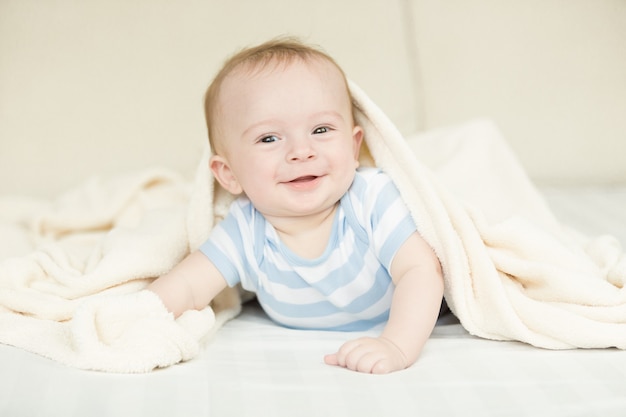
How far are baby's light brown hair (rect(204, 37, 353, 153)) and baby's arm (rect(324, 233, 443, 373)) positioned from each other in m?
0.27

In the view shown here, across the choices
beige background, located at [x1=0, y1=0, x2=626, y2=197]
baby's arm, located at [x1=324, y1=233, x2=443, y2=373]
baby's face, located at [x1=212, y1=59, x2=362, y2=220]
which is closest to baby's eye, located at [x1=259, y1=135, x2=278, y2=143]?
baby's face, located at [x1=212, y1=59, x2=362, y2=220]

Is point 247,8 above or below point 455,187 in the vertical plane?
above

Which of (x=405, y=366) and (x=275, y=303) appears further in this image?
(x=275, y=303)

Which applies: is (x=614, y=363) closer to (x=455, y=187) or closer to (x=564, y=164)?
(x=455, y=187)

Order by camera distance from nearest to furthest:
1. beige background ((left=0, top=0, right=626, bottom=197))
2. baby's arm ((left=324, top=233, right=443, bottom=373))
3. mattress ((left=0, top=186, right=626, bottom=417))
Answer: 1. mattress ((left=0, top=186, right=626, bottom=417))
2. baby's arm ((left=324, top=233, right=443, bottom=373))
3. beige background ((left=0, top=0, right=626, bottom=197))

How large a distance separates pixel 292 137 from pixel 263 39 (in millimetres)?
764

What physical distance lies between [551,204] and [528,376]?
0.86 metres

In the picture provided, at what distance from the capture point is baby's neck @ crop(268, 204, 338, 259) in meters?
1.29

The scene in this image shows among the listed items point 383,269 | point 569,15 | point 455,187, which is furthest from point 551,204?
point 383,269

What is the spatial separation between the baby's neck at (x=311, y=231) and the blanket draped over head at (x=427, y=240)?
12 centimetres

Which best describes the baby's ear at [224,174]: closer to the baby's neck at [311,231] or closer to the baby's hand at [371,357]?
the baby's neck at [311,231]

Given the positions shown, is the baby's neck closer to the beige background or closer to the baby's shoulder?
the baby's shoulder

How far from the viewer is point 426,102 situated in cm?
200

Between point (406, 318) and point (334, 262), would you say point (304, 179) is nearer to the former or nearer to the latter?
point (334, 262)
